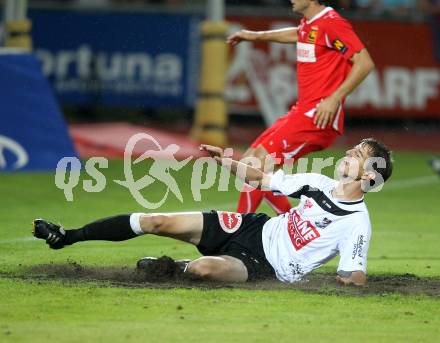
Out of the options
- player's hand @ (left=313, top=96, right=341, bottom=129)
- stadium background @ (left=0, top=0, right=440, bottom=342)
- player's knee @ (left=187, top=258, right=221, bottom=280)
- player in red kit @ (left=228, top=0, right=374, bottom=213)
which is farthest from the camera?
player in red kit @ (left=228, top=0, right=374, bottom=213)

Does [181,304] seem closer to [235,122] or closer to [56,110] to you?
[56,110]

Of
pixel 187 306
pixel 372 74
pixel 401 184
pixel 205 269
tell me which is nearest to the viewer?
pixel 187 306

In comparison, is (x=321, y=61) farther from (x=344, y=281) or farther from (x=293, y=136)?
(x=344, y=281)

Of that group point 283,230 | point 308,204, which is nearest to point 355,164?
point 308,204

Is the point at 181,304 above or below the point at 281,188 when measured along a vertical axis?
below

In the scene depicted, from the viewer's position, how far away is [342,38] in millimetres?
9992

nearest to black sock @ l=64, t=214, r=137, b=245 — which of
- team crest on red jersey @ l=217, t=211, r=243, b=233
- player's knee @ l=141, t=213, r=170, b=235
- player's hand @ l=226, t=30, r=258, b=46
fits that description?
player's knee @ l=141, t=213, r=170, b=235

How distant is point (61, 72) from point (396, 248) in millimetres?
11725

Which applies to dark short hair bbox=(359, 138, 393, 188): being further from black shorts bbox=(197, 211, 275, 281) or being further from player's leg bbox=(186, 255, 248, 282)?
player's leg bbox=(186, 255, 248, 282)

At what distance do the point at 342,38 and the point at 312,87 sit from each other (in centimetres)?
51

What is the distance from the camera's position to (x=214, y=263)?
8.31 meters

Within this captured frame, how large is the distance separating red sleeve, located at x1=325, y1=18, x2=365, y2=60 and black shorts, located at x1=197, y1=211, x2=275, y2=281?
2.02 meters

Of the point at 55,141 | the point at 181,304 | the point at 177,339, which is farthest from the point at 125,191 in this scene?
the point at 177,339

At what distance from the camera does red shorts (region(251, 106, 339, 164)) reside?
1011 centimetres
